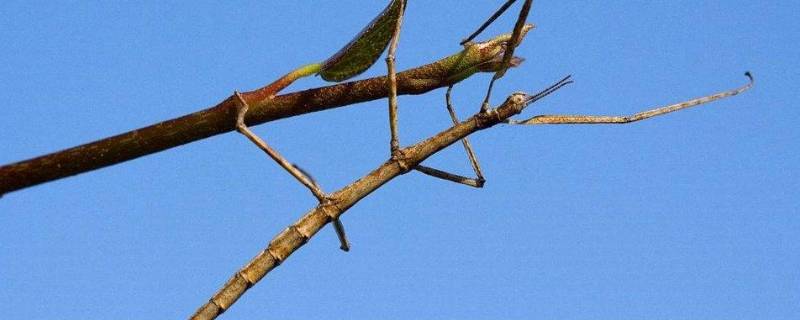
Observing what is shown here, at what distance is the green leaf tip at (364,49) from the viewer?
6.01ft

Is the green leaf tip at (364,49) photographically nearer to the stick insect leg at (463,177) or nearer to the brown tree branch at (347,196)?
the brown tree branch at (347,196)

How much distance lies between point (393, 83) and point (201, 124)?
1.86ft

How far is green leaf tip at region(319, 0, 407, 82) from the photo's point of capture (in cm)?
183

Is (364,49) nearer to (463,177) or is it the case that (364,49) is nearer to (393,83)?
(393,83)

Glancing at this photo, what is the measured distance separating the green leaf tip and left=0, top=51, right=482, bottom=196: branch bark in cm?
12

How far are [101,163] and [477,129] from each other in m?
1.82

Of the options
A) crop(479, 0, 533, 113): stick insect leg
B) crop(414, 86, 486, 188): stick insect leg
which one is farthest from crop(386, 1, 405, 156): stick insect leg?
crop(414, 86, 486, 188): stick insect leg

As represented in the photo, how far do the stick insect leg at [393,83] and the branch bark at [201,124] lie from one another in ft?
0.06

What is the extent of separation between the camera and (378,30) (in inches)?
72.8

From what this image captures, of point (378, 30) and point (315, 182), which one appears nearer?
point (378, 30)

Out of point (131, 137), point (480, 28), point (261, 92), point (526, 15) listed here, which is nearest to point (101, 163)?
point (131, 137)

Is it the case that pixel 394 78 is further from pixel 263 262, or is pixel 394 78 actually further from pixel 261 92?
pixel 263 262

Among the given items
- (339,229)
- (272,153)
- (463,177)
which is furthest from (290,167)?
(463,177)

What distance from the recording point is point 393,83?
2242 mm
